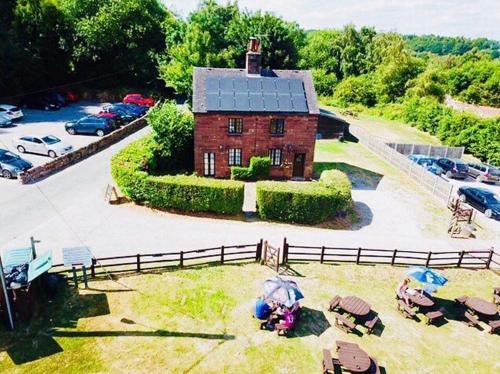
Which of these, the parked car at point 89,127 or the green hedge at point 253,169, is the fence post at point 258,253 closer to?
the green hedge at point 253,169

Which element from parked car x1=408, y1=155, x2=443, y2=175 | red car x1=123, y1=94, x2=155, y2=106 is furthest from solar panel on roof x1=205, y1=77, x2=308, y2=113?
red car x1=123, y1=94, x2=155, y2=106

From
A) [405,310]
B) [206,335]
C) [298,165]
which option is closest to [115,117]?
[298,165]

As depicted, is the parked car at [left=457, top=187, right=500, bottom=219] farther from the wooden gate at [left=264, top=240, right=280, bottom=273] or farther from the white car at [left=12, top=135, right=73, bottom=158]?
the white car at [left=12, top=135, right=73, bottom=158]

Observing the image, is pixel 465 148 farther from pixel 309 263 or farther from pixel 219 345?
pixel 219 345

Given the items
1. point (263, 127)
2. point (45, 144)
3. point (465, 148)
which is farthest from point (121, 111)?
point (465, 148)

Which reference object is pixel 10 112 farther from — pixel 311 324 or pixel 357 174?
pixel 311 324

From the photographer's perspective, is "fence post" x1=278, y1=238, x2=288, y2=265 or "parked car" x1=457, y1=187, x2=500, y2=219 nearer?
"fence post" x1=278, y1=238, x2=288, y2=265
